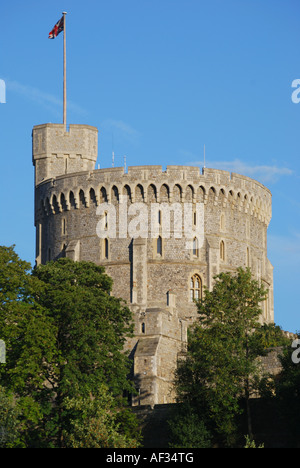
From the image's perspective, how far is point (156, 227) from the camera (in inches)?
3725

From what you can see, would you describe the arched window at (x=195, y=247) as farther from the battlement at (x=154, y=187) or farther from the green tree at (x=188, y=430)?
the green tree at (x=188, y=430)

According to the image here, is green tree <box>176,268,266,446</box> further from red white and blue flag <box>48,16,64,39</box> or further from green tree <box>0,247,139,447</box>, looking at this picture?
red white and blue flag <box>48,16,64,39</box>

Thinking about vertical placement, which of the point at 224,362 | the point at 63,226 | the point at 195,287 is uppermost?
the point at 63,226

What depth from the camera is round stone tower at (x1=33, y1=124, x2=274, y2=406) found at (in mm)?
94062

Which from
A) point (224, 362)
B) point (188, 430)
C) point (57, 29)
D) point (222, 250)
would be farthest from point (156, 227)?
point (188, 430)

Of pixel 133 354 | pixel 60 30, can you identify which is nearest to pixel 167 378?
pixel 133 354

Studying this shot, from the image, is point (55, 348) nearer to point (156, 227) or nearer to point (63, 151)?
point (156, 227)

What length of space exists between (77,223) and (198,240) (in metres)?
8.92

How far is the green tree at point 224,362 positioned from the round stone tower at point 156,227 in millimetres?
12787

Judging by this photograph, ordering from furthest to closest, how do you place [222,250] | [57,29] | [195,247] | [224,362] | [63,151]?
1. [57,29]
2. [63,151]
3. [222,250]
4. [195,247]
5. [224,362]

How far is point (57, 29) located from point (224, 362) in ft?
140

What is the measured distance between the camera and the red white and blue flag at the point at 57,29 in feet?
349

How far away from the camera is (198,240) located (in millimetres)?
95500

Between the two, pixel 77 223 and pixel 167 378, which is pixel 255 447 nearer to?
pixel 167 378
